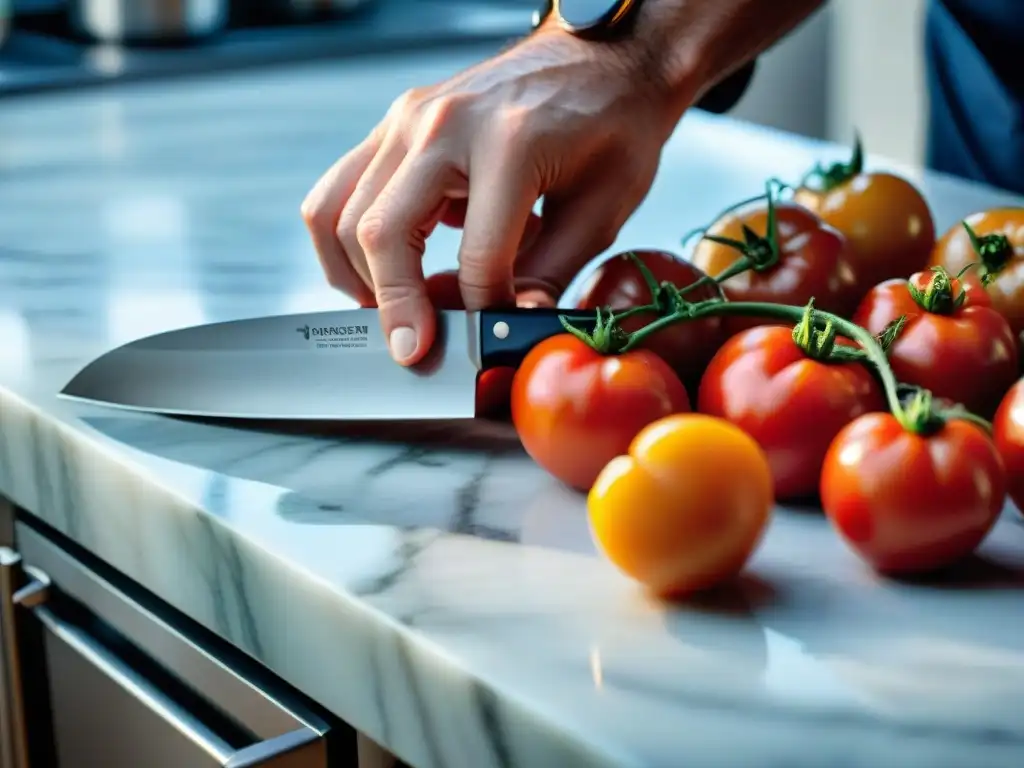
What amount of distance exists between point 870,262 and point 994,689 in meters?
0.46

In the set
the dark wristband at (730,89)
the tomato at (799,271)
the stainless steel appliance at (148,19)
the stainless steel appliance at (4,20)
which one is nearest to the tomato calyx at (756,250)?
the tomato at (799,271)

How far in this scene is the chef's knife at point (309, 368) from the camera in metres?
0.88

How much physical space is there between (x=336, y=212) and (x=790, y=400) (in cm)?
37

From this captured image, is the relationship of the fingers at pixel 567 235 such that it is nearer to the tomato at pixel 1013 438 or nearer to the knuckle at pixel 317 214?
the knuckle at pixel 317 214

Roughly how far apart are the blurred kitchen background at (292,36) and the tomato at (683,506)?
56.2 inches

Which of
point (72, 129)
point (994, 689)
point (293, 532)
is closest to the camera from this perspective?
point (994, 689)

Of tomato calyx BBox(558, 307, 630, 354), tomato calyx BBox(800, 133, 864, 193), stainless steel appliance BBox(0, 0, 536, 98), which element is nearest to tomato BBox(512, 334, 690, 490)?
tomato calyx BBox(558, 307, 630, 354)

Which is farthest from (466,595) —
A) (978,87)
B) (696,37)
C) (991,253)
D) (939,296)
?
(978,87)

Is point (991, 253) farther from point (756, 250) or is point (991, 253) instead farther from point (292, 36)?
point (292, 36)

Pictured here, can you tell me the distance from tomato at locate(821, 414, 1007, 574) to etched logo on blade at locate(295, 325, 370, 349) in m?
0.32

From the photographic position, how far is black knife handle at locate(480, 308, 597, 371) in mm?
862

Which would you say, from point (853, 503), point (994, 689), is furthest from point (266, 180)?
point (994, 689)

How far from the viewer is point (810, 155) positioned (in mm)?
1597

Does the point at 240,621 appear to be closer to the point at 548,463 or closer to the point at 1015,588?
the point at 548,463
